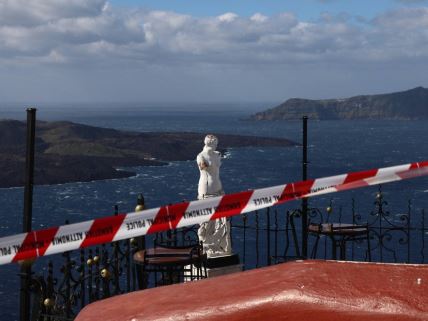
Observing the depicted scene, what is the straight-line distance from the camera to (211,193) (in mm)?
8945

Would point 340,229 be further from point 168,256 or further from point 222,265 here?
point 168,256

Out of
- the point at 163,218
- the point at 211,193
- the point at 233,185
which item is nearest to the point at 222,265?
the point at 211,193

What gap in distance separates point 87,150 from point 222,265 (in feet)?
504

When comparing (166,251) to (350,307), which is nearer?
(350,307)

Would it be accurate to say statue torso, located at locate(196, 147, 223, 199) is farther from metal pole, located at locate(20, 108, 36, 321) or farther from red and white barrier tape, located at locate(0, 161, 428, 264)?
metal pole, located at locate(20, 108, 36, 321)

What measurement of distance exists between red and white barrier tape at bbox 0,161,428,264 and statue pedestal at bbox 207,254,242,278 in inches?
121

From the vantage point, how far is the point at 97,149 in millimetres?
161250

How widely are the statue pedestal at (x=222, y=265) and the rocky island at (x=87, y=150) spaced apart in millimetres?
121960

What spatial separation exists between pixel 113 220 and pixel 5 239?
83 centimetres

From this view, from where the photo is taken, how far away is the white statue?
8.89m

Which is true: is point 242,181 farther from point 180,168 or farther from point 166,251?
point 166,251

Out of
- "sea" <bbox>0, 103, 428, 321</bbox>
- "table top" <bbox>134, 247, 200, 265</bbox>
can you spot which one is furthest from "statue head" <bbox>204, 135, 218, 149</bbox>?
"sea" <bbox>0, 103, 428, 321</bbox>

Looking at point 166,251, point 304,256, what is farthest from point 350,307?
point 304,256

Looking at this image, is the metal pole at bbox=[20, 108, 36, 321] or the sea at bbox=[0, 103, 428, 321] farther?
the sea at bbox=[0, 103, 428, 321]
